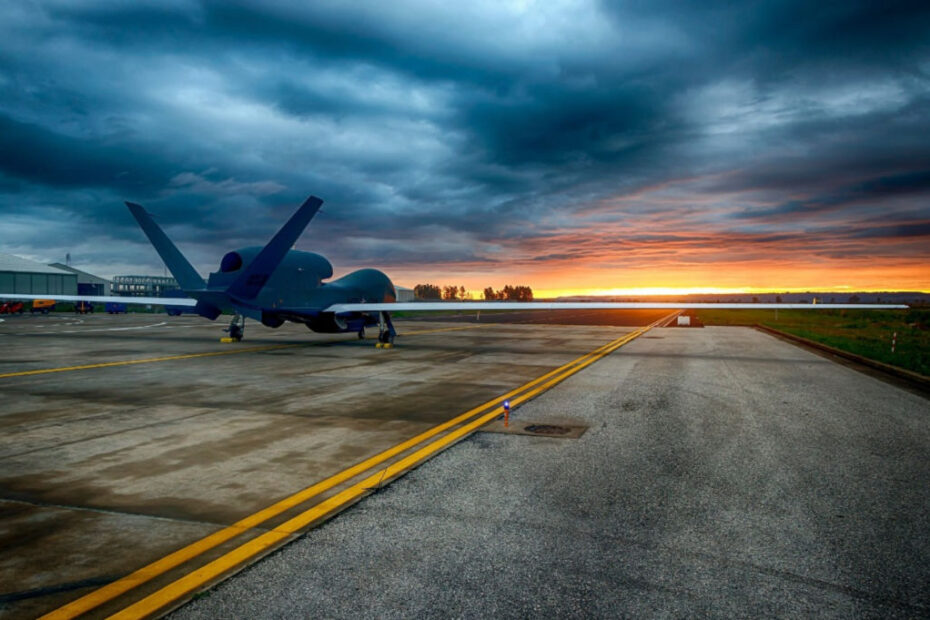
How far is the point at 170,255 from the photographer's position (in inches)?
768

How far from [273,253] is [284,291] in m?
2.27

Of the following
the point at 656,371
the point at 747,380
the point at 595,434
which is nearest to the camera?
the point at 595,434

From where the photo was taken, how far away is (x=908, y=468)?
601cm

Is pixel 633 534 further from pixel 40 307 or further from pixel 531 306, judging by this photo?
pixel 40 307

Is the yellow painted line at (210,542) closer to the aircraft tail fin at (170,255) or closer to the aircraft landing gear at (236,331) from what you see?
the aircraft tail fin at (170,255)

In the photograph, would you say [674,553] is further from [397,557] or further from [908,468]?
[908,468]

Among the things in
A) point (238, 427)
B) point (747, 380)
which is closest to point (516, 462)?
→ point (238, 427)

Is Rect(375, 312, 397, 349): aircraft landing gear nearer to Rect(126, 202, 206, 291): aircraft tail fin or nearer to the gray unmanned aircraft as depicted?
the gray unmanned aircraft

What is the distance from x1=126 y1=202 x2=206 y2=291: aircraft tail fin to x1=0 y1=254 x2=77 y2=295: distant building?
67081mm

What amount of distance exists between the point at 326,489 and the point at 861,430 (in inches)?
306

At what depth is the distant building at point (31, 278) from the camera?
2736 inches

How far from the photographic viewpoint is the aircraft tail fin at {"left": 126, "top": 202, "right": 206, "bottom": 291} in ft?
63.0

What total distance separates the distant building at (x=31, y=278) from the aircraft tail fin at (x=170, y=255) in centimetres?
6708

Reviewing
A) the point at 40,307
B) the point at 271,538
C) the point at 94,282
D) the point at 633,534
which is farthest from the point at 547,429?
the point at 94,282
